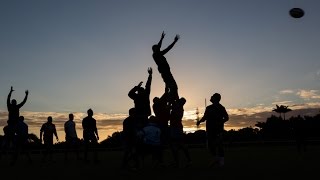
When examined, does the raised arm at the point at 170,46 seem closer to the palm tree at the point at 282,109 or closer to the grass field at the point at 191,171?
the grass field at the point at 191,171

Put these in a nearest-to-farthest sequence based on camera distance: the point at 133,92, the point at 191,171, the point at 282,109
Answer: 1. the point at 191,171
2. the point at 133,92
3. the point at 282,109

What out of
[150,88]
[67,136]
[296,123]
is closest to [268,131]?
[296,123]

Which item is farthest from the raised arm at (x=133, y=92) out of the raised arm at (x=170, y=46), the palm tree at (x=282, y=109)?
the palm tree at (x=282, y=109)

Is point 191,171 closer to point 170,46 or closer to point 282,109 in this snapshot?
point 170,46

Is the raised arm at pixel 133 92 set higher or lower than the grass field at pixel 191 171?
higher

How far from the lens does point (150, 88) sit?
38.7ft

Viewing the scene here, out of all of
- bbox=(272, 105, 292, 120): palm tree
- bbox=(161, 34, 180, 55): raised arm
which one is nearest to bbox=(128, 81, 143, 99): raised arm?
bbox=(161, 34, 180, 55): raised arm

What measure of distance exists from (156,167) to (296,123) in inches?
502

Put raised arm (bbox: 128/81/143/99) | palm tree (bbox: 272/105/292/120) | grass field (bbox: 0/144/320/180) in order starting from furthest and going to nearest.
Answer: palm tree (bbox: 272/105/292/120) → raised arm (bbox: 128/81/143/99) → grass field (bbox: 0/144/320/180)

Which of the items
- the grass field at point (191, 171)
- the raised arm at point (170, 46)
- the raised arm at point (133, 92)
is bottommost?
the grass field at point (191, 171)

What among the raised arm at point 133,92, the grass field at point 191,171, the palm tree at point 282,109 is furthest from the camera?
the palm tree at point 282,109

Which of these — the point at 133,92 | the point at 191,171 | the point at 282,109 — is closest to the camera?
the point at 191,171

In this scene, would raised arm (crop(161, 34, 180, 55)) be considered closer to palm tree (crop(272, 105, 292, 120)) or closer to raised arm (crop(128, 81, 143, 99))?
raised arm (crop(128, 81, 143, 99))

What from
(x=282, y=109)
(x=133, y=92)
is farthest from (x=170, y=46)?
(x=282, y=109)
